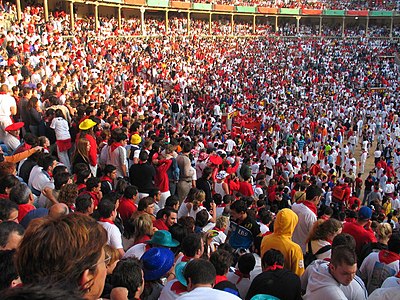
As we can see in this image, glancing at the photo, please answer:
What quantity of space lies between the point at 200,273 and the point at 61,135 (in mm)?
5967

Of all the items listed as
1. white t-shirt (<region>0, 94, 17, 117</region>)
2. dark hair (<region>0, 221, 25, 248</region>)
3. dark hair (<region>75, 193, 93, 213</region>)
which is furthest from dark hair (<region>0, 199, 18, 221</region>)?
white t-shirt (<region>0, 94, 17, 117</region>)

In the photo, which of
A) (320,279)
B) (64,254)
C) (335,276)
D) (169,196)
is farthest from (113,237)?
(64,254)

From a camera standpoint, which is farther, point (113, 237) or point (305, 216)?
point (305, 216)

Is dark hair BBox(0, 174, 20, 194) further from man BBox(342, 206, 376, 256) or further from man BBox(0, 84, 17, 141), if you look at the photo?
man BBox(342, 206, 376, 256)

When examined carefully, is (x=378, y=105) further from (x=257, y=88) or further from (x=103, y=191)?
(x=103, y=191)

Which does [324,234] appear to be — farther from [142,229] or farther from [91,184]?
[91,184]

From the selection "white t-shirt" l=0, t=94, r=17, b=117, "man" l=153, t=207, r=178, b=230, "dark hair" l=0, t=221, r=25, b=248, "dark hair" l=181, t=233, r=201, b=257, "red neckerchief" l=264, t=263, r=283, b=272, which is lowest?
"man" l=153, t=207, r=178, b=230

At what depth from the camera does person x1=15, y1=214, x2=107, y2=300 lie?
1.94 metres

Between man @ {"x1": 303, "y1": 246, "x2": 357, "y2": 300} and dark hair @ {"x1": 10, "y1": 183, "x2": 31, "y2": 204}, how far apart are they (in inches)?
126

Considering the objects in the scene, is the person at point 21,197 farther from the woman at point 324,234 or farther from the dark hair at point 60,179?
the woman at point 324,234

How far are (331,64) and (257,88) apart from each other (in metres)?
13.1

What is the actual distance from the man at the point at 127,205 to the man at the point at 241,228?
139cm

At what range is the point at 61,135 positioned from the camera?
8.42 m

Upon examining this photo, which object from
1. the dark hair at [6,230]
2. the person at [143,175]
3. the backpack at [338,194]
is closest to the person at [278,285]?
the dark hair at [6,230]
